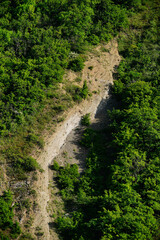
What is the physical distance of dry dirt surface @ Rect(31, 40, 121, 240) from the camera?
36344 millimetres

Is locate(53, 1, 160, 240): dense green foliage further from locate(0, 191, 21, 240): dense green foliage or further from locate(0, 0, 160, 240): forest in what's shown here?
locate(0, 191, 21, 240): dense green foliage

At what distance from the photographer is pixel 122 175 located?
3803 cm

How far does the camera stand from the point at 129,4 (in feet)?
213

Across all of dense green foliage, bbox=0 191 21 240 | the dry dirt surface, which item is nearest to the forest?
dense green foliage, bbox=0 191 21 240

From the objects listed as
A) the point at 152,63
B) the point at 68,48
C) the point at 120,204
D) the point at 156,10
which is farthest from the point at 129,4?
the point at 120,204

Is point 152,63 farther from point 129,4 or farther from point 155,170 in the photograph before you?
point 155,170

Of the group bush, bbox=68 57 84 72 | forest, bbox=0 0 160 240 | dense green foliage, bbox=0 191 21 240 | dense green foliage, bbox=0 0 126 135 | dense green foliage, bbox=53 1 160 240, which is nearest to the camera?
dense green foliage, bbox=0 191 21 240

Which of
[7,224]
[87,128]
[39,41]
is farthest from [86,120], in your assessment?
[7,224]

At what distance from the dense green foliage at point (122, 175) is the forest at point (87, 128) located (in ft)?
0.45

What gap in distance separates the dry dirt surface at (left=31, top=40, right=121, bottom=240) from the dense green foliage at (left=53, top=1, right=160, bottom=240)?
1465 mm

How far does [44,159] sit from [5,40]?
74.5 feet

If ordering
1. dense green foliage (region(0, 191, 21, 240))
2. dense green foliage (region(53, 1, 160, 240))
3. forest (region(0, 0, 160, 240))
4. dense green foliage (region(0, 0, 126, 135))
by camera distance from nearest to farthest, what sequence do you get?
dense green foliage (region(0, 191, 21, 240))
dense green foliage (region(53, 1, 160, 240))
forest (region(0, 0, 160, 240))
dense green foliage (region(0, 0, 126, 135))

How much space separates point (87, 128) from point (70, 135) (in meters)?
3.16

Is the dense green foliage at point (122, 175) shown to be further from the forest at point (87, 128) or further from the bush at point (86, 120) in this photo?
the bush at point (86, 120)
